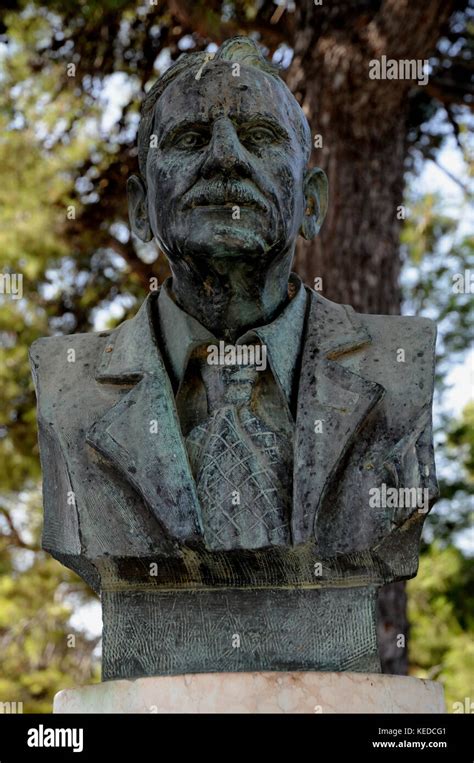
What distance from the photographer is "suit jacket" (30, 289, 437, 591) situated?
392 centimetres

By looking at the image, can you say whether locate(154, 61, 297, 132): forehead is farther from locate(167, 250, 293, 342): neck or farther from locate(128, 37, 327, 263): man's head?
locate(167, 250, 293, 342): neck

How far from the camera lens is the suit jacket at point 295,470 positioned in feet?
12.8

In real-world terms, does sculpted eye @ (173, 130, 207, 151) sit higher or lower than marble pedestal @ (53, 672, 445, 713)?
higher

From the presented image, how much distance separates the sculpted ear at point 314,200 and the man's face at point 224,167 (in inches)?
7.2

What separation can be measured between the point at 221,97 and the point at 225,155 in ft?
0.70

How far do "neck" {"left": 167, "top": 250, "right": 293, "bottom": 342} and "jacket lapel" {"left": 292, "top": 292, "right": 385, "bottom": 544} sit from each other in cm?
17

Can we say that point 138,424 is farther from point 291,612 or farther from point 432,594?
point 432,594

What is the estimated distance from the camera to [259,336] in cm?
413
